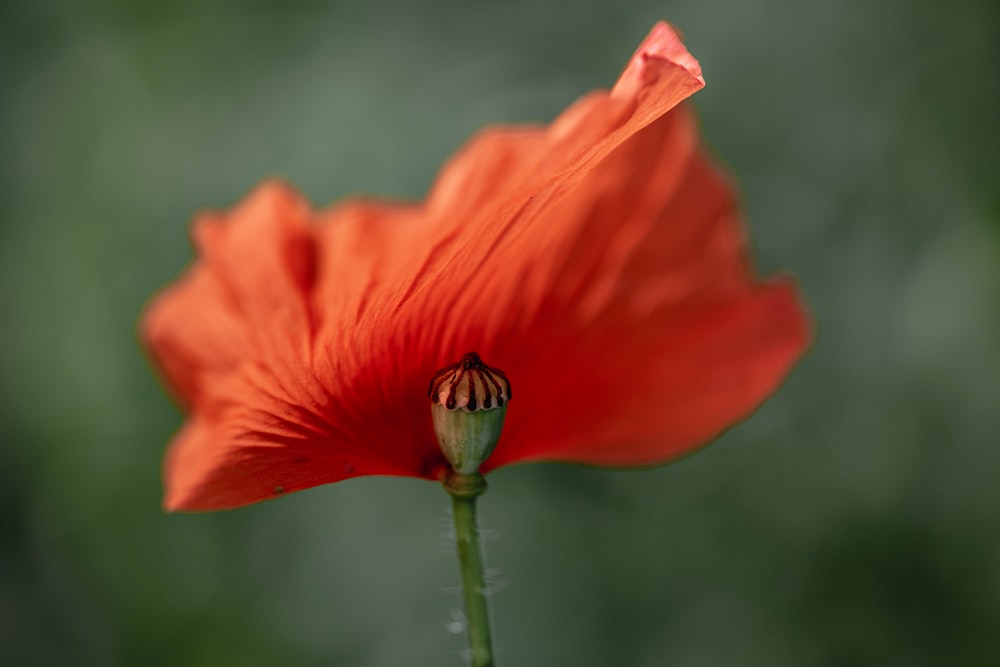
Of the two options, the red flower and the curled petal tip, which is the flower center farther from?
the curled petal tip

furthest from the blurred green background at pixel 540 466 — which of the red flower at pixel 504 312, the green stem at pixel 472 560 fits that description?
the green stem at pixel 472 560

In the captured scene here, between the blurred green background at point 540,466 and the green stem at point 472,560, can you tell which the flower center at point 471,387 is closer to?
the green stem at point 472,560

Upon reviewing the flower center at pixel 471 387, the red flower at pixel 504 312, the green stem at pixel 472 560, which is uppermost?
the red flower at pixel 504 312

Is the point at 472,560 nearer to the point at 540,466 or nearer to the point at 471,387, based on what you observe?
the point at 471,387

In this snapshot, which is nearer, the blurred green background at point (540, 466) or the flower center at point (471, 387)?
the flower center at point (471, 387)

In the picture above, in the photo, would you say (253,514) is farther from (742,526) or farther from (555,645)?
(742,526)

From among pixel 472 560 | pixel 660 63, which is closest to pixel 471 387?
pixel 472 560
